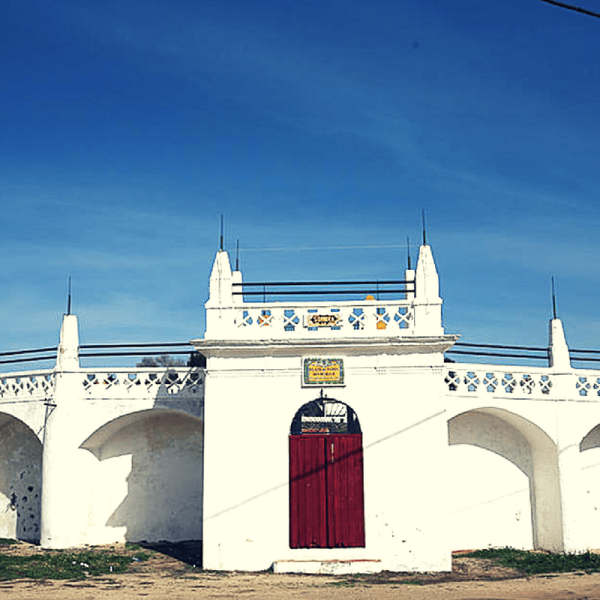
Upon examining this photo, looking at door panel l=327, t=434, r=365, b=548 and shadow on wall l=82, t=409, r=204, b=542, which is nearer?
door panel l=327, t=434, r=365, b=548

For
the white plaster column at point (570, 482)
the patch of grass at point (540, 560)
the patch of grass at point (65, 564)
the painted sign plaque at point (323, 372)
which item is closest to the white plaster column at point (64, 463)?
the patch of grass at point (65, 564)

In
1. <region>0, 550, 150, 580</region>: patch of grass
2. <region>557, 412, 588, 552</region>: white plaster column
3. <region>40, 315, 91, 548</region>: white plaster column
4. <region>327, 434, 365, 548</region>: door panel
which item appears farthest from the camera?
<region>40, 315, 91, 548</region>: white plaster column

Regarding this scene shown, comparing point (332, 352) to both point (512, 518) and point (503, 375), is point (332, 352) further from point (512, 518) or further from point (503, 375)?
point (512, 518)

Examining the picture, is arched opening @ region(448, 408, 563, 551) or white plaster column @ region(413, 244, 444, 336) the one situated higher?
white plaster column @ region(413, 244, 444, 336)

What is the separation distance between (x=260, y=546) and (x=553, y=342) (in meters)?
8.50

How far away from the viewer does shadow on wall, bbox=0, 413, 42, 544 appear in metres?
20.0

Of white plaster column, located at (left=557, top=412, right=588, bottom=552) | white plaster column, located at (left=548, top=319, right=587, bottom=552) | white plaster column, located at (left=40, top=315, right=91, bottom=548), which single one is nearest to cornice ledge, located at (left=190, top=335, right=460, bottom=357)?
white plaster column, located at (left=548, top=319, right=587, bottom=552)

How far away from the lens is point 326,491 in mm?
16250

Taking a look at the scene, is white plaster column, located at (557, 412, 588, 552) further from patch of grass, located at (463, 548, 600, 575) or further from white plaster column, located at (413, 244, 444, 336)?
white plaster column, located at (413, 244, 444, 336)

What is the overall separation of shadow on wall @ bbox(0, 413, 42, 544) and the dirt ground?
504cm

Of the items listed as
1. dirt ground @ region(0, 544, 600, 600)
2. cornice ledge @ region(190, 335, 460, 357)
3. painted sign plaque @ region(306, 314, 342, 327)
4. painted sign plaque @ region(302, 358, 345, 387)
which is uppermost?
painted sign plaque @ region(306, 314, 342, 327)

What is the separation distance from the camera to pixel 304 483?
1628cm

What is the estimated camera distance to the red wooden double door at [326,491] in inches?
631

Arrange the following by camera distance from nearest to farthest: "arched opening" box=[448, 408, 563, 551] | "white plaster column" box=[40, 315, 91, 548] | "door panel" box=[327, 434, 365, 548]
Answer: "door panel" box=[327, 434, 365, 548], "arched opening" box=[448, 408, 563, 551], "white plaster column" box=[40, 315, 91, 548]
